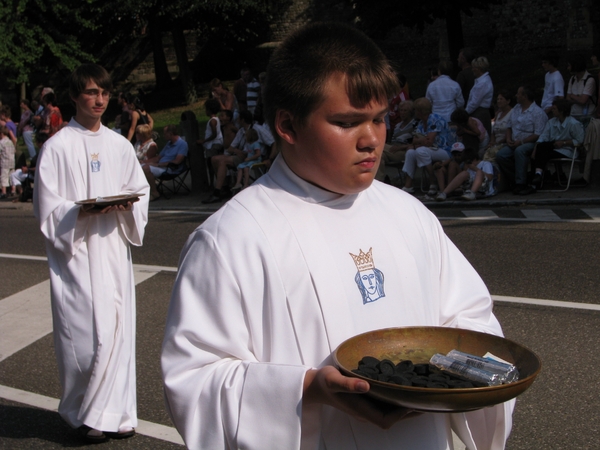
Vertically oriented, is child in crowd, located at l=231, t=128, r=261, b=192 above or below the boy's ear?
below

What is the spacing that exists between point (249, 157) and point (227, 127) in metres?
1.24

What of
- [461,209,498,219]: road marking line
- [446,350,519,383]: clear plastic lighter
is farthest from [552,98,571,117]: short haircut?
[446,350,519,383]: clear plastic lighter

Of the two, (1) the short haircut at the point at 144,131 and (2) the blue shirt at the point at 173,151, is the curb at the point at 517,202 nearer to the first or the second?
(2) the blue shirt at the point at 173,151

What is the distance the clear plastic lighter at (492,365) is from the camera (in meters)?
2.03

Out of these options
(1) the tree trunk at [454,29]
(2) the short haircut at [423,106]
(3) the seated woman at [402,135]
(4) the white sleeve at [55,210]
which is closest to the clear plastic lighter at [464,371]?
(4) the white sleeve at [55,210]

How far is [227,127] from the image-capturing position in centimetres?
1554

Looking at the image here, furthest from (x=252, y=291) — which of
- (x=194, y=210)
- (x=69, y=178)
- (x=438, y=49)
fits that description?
(x=438, y=49)

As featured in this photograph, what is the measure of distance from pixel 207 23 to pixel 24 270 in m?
26.2

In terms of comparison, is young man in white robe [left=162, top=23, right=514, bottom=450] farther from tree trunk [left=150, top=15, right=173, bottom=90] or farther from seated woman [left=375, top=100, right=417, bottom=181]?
tree trunk [left=150, top=15, right=173, bottom=90]

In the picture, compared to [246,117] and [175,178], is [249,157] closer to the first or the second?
[246,117]

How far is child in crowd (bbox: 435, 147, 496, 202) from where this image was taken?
12.5 metres

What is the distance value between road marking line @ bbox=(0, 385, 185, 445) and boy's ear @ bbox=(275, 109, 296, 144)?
9.89ft

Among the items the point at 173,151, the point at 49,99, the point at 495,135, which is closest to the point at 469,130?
the point at 495,135

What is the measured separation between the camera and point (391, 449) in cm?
208
